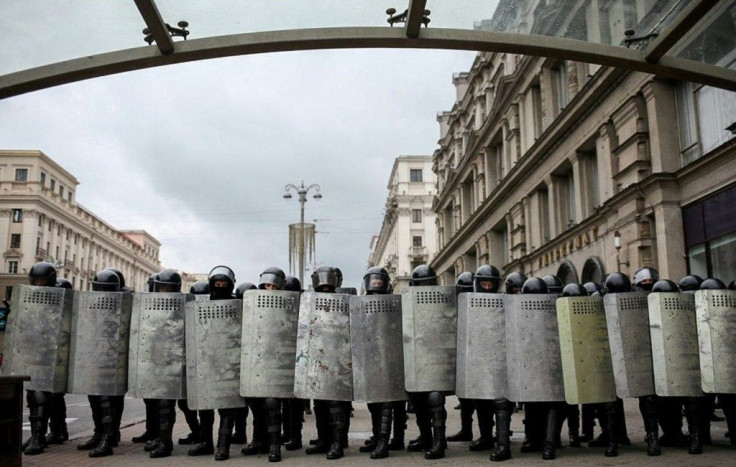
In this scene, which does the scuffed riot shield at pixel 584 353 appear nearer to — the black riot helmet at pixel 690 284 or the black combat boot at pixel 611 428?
the black combat boot at pixel 611 428

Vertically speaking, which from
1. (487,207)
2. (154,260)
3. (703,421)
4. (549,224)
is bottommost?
(703,421)

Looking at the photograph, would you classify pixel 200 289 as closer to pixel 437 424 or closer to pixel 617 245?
pixel 437 424

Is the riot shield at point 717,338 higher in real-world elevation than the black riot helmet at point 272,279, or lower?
lower

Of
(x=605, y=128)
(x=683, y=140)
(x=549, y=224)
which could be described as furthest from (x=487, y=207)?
(x=683, y=140)

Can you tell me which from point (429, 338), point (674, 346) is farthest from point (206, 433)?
point (674, 346)

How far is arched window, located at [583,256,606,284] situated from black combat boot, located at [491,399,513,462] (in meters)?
14.2

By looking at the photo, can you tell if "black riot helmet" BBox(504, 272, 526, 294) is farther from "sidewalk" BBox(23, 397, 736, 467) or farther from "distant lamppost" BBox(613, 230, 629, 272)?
"distant lamppost" BBox(613, 230, 629, 272)

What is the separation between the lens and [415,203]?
73000 mm

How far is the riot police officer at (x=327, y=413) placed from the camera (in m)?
7.32

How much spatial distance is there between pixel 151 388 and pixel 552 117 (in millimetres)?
20891

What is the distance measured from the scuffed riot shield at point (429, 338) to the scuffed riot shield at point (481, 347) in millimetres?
102

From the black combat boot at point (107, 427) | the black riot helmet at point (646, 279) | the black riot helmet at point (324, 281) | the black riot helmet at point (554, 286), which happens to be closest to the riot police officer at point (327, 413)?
the black riot helmet at point (324, 281)

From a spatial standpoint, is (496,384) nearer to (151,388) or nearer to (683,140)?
(151,388)

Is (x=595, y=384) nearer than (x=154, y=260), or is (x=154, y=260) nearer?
(x=595, y=384)
